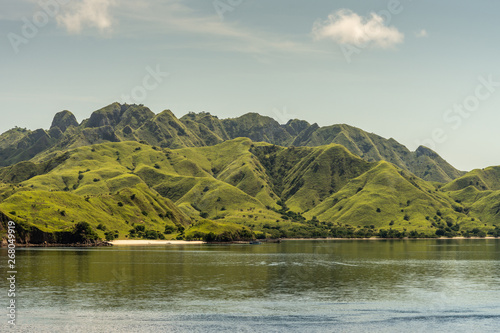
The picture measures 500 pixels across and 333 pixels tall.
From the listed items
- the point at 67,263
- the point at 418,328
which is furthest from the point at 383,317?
the point at 67,263

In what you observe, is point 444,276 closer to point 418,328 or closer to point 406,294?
point 406,294

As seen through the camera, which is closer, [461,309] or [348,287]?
[461,309]

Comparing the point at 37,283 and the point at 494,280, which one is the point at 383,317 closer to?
the point at 494,280

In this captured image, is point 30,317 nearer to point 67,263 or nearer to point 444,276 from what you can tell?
point 67,263

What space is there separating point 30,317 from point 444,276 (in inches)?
5029

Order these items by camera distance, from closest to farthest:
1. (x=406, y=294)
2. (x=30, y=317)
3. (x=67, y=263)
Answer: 1. (x=30, y=317)
2. (x=406, y=294)
3. (x=67, y=263)

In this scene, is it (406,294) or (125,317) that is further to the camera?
(406,294)

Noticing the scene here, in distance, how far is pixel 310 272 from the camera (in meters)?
169

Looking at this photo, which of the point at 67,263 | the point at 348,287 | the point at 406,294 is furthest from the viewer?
the point at 67,263

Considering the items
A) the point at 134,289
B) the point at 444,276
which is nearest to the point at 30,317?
the point at 134,289

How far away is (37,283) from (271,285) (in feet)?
201

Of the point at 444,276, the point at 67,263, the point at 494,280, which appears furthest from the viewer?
the point at 67,263

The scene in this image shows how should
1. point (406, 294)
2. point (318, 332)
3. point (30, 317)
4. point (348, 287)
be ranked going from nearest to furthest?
point (318, 332)
point (30, 317)
point (406, 294)
point (348, 287)

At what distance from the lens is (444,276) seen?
16375 cm
